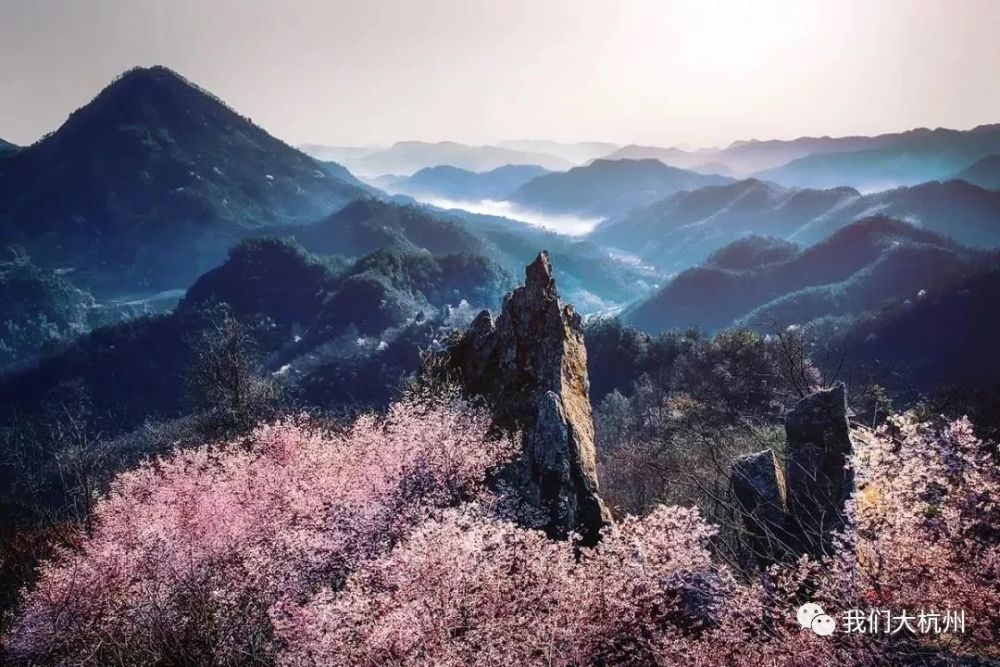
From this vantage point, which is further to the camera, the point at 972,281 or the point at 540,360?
the point at 972,281

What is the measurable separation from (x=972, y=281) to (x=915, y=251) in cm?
6397

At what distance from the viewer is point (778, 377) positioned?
56094mm

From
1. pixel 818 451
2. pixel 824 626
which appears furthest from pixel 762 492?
pixel 824 626

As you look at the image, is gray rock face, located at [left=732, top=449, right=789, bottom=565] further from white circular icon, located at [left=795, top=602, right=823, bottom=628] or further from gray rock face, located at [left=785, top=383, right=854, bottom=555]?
white circular icon, located at [left=795, top=602, right=823, bottom=628]

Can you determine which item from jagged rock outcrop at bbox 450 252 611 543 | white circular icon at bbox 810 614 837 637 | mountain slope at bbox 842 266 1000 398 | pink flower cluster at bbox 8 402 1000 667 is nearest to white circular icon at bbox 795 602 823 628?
white circular icon at bbox 810 614 837 637

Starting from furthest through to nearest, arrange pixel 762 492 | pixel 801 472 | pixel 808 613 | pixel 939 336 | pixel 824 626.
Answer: pixel 939 336
pixel 762 492
pixel 801 472
pixel 808 613
pixel 824 626

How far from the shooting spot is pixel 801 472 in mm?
16531

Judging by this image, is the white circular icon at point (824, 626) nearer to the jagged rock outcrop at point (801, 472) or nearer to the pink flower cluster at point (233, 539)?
the jagged rock outcrop at point (801, 472)

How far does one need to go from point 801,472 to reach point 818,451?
855 mm

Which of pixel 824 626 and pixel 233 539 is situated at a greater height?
pixel 824 626

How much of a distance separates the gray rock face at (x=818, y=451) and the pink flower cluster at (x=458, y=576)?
9.91 ft

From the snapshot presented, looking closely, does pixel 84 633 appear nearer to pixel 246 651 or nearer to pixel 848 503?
pixel 246 651

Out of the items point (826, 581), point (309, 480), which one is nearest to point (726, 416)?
point (309, 480)

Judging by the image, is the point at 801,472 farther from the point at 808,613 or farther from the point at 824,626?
the point at 824,626
